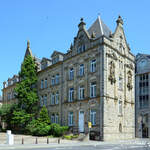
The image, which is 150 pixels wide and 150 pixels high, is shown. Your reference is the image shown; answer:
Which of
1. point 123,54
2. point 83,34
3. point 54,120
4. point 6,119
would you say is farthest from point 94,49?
point 6,119

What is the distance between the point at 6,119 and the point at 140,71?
27.1 meters

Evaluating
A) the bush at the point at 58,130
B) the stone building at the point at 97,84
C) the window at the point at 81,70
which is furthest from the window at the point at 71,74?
the bush at the point at 58,130

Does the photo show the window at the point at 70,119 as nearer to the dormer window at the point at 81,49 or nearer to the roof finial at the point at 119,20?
the dormer window at the point at 81,49

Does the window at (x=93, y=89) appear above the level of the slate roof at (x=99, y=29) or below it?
below

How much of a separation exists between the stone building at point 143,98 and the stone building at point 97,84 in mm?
9342

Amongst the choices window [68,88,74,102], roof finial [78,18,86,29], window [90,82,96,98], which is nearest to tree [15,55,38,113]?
window [68,88,74,102]

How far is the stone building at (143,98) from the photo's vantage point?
4222cm

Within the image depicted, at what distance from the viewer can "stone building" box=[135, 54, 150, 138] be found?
42.2 metres

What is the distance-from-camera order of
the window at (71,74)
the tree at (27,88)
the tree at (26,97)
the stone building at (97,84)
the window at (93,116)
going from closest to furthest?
the stone building at (97,84)
the window at (93,116)
the window at (71,74)
the tree at (26,97)
the tree at (27,88)

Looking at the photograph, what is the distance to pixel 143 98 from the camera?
1715 inches

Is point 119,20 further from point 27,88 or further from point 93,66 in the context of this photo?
point 27,88

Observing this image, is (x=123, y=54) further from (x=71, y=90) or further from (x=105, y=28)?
(x=71, y=90)

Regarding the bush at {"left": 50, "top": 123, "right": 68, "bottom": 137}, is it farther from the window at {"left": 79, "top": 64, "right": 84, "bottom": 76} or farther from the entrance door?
the window at {"left": 79, "top": 64, "right": 84, "bottom": 76}

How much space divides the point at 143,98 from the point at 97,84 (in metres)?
18.1
